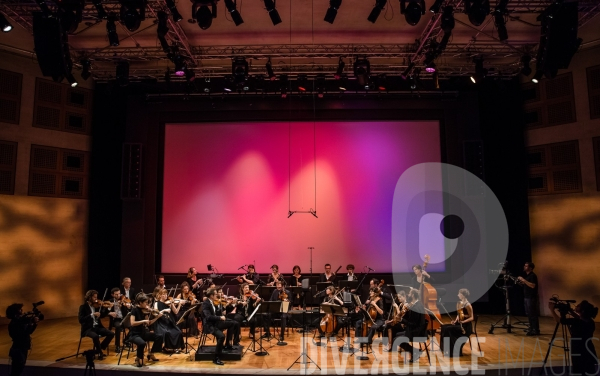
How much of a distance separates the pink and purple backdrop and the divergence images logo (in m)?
0.34

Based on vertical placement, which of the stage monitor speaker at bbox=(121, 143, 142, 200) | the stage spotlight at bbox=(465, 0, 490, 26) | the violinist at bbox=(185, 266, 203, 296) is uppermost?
the stage spotlight at bbox=(465, 0, 490, 26)

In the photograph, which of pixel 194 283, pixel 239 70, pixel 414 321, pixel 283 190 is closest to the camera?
pixel 414 321

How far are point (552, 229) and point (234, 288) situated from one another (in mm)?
9321

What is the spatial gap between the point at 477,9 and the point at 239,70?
19.2ft

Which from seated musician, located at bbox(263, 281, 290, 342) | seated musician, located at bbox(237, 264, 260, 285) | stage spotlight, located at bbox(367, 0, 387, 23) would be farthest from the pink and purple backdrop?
stage spotlight, located at bbox(367, 0, 387, 23)

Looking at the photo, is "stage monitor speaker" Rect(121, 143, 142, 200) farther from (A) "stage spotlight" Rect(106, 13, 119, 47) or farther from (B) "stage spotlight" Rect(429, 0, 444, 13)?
(B) "stage spotlight" Rect(429, 0, 444, 13)

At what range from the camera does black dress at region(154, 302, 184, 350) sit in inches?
352

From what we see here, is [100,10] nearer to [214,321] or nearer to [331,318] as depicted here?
[214,321]

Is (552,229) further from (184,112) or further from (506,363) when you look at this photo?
(184,112)

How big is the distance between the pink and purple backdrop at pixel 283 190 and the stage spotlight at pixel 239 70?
93.8 inches

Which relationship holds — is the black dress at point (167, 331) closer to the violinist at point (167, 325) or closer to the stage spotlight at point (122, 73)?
the violinist at point (167, 325)

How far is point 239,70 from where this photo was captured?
11.4 meters

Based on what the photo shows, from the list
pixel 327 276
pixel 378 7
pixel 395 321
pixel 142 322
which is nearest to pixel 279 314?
pixel 327 276

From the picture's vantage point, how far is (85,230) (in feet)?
43.9
